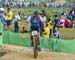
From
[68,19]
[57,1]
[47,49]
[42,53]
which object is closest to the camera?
[42,53]

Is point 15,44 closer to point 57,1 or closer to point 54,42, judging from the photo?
point 54,42

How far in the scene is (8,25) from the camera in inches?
912

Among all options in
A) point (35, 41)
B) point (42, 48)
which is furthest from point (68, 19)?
point (35, 41)

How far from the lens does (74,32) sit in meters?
24.4

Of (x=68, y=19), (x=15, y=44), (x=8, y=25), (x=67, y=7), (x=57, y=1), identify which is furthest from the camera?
(x=57, y=1)

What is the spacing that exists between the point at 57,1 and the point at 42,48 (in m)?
23.3

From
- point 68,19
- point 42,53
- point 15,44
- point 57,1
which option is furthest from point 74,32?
point 57,1

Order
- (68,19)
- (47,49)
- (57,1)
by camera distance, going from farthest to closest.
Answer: (57,1)
(68,19)
(47,49)

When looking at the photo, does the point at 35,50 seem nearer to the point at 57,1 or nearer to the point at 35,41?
the point at 35,41

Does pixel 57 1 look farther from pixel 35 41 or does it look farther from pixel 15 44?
pixel 35 41

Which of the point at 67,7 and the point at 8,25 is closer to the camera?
the point at 8,25

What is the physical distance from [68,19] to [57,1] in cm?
1283

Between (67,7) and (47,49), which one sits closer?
(47,49)

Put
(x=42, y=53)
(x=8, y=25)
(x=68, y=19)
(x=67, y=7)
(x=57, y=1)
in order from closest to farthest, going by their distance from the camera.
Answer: (x=42, y=53), (x=8, y=25), (x=68, y=19), (x=67, y=7), (x=57, y=1)
